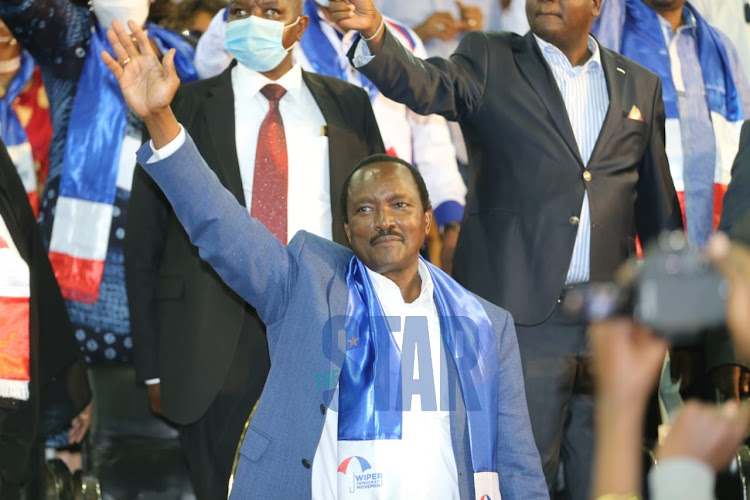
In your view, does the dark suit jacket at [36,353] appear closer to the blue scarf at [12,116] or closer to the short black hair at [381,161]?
the blue scarf at [12,116]

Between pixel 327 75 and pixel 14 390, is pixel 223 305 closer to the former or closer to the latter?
pixel 14 390

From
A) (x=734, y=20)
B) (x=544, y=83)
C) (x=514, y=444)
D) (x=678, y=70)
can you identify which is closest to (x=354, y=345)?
(x=514, y=444)

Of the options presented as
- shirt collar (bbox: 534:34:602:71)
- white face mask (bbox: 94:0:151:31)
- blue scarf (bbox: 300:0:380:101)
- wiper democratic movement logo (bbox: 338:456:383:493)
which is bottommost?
wiper democratic movement logo (bbox: 338:456:383:493)

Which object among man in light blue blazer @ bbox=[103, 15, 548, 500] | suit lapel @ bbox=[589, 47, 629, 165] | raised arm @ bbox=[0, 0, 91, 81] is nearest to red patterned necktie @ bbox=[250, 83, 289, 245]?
man in light blue blazer @ bbox=[103, 15, 548, 500]

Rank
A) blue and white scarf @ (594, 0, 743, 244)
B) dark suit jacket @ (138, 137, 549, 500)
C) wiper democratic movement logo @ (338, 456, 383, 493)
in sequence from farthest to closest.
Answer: blue and white scarf @ (594, 0, 743, 244) < wiper democratic movement logo @ (338, 456, 383, 493) < dark suit jacket @ (138, 137, 549, 500)

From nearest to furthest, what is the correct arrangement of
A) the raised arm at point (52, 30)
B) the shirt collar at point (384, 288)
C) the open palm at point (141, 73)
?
the open palm at point (141, 73) → the shirt collar at point (384, 288) → the raised arm at point (52, 30)

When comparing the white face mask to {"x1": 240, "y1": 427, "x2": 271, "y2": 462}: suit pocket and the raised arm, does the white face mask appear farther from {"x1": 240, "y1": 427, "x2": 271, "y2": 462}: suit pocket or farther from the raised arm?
{"x1": 240, "y1": 427, "x2": 271, "y2": 462}: suit pocket

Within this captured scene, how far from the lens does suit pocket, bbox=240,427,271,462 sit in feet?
9.71

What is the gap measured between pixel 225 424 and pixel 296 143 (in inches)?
39.1

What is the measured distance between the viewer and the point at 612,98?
12.5 ft

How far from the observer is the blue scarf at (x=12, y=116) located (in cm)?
431

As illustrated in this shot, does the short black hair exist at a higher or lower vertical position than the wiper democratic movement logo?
higher

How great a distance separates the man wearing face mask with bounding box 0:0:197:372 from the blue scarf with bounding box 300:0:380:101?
0.58 m

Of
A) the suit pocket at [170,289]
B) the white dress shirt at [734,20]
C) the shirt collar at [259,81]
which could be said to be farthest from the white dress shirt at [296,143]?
the white dress shirt at [734,20]
